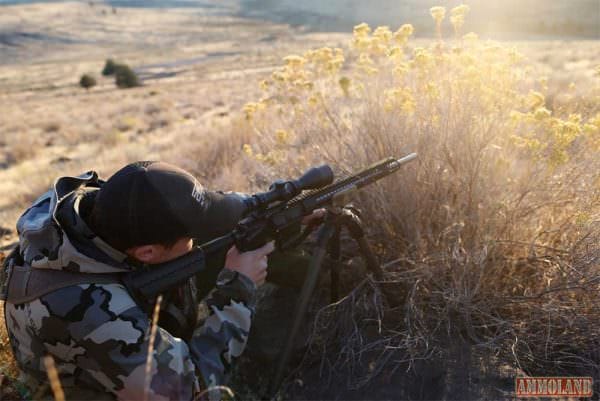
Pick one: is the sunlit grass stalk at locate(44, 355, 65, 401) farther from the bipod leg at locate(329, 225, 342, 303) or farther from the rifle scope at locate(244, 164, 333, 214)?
the bipod leg at locate(329, 225, 342, 303)

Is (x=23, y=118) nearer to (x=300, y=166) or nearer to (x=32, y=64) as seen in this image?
(x=300, y=166)

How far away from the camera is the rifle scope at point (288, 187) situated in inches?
96.7

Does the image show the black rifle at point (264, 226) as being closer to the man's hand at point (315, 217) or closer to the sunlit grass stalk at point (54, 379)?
the man's hand at point (315, 217)

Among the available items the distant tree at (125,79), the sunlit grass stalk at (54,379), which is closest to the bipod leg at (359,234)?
the sunlit grass stalk at (54,379)

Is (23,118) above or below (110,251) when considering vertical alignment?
below

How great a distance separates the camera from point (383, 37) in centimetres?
367

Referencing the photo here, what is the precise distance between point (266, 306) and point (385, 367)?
3.36 ft

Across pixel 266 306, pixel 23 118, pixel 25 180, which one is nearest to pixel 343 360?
pixel 266 306

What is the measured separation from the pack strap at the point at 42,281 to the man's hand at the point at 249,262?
1.82 ft

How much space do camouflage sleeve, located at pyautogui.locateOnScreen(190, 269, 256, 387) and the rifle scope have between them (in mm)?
380

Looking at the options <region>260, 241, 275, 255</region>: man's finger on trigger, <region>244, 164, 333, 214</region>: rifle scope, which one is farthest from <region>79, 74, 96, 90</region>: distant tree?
<region>260, 241, 275, 255</region>: man's finger on trigger

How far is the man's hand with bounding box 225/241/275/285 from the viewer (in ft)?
7.64

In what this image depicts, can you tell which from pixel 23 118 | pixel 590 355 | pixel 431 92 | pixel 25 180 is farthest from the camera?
pixel 23 118

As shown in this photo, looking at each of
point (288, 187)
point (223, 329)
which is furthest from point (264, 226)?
point (223, 329)
